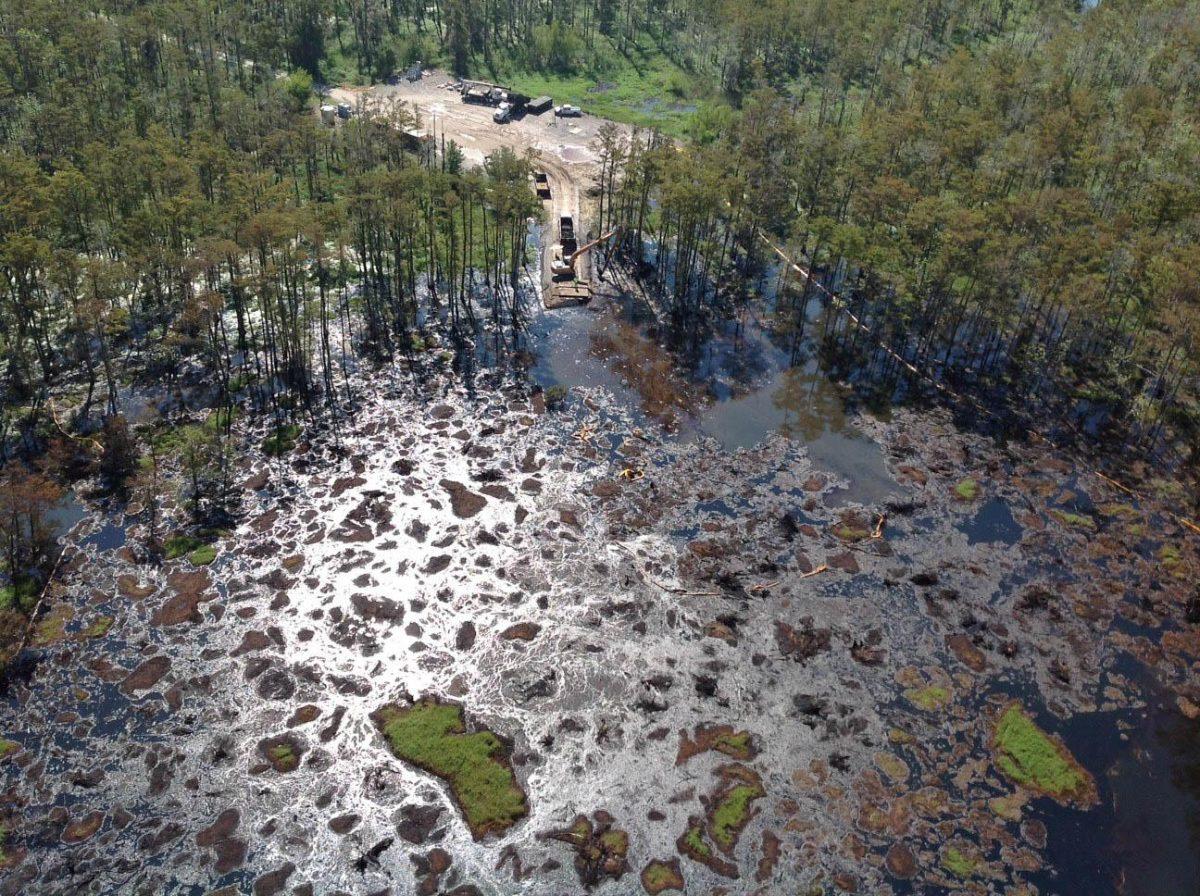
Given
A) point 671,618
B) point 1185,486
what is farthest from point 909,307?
point 671,618

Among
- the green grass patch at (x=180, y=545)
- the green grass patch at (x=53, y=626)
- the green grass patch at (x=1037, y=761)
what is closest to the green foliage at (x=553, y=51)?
the green grass patch at (x=180, y=545)

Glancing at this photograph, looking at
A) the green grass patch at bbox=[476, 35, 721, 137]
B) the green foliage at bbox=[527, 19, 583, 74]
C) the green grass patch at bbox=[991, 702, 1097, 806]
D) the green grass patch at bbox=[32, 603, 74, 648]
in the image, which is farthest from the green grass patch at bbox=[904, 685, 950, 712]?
the green foliage at bbox=[527, 19, 583, 74]

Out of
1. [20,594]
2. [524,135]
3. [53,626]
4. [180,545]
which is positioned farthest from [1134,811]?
[524,135]

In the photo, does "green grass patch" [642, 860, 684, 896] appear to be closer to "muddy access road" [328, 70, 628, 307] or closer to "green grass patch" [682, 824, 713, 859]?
"green grass patch" [682, 824, 713, 859]

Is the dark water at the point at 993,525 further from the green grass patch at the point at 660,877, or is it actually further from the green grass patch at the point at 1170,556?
the green grass patch at the point at 660,877

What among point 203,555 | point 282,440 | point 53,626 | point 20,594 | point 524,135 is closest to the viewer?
point 53,626

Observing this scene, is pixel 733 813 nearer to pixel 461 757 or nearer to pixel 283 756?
pixel 461 757
